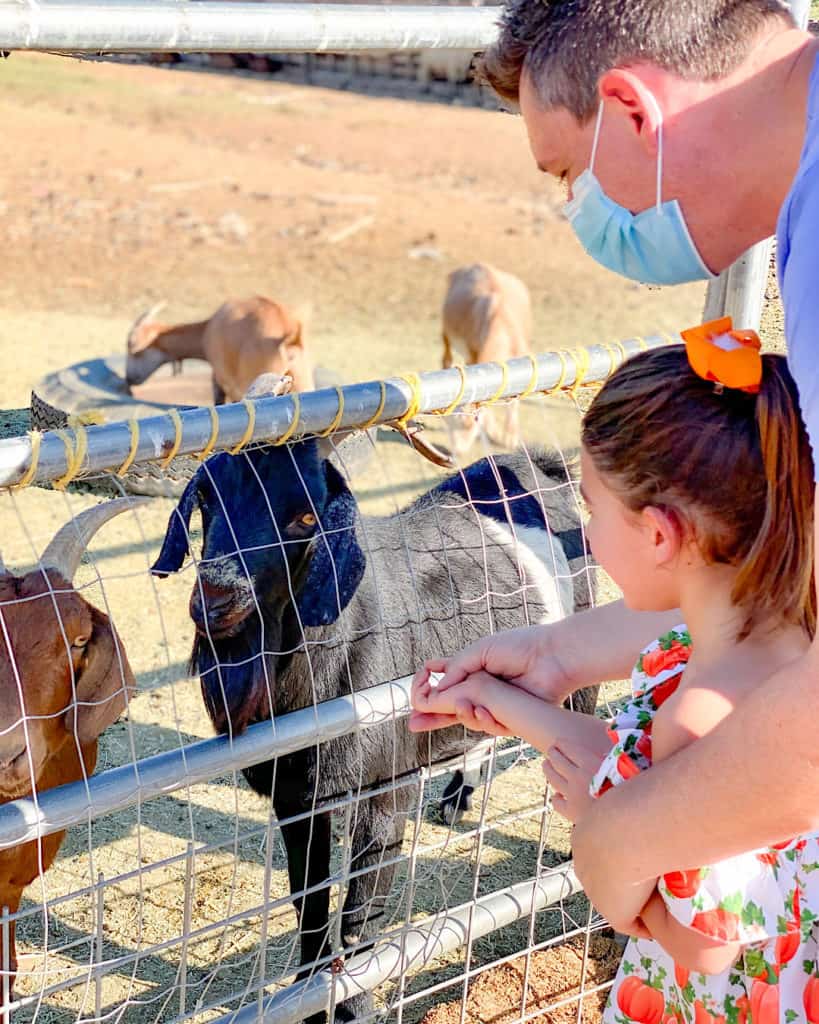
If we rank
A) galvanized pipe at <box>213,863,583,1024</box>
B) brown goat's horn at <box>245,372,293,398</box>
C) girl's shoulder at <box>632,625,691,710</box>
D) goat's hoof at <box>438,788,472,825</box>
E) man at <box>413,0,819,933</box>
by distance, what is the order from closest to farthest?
man at <box>413,0,819,933</box> < girl's shoulder at <box>632,625,691,710</box> < galvanized pipe at <box>213,863,583,1024</box> < brown goat's horn at <box>245,372,293,398</box> < goat's hoof at <box>438,788,472,825</box>

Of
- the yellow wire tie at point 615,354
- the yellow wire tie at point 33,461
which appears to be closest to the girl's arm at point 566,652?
the yellow wire tie at point 33,461

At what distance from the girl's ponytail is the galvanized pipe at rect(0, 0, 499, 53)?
1.29 m

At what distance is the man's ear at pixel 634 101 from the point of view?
1.64 m

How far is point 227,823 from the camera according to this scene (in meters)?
4.39

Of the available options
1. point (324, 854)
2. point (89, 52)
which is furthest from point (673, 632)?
point (324, 854)

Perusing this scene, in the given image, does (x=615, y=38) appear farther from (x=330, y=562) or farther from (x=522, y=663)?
(x=330, y=562)

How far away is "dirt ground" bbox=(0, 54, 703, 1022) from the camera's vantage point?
142 inches

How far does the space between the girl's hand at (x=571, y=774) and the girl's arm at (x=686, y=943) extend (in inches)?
6.3

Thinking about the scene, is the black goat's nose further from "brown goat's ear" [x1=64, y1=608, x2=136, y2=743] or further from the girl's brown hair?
the girl's brown hair

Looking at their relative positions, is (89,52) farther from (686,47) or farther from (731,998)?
(731,998)

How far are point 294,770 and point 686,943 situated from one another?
5.53ft

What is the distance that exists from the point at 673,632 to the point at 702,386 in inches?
17.9

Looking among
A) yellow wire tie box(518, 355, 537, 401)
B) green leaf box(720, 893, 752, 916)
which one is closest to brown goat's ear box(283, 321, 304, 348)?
yellow wire tie box(518, 355, 537, 401)

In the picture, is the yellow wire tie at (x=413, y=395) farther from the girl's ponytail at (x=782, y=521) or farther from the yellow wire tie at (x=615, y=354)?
the girl's ponytail at (x=782, y=521)
